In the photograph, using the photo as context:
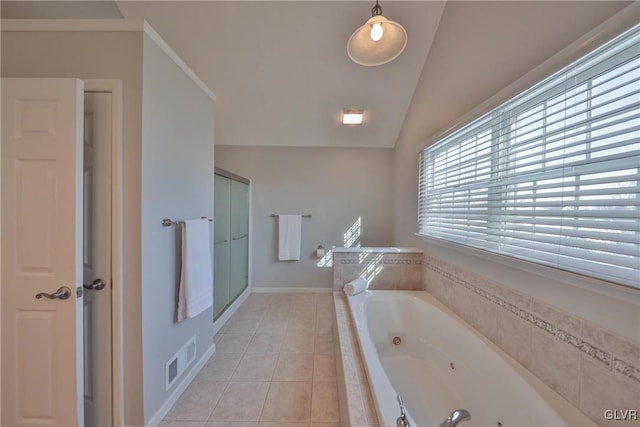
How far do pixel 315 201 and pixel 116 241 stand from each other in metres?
2.64

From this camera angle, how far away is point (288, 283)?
12.3ft

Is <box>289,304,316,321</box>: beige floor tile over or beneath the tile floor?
over

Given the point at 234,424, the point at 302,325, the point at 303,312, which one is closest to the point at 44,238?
the point at 234,424

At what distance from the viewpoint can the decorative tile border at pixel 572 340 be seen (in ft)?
2.64

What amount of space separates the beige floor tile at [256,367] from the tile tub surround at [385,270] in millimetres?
838

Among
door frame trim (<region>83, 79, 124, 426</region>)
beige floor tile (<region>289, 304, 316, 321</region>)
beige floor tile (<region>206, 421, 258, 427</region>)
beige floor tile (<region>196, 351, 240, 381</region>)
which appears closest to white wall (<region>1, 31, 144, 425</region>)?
door frame trim (<region>83, 79, 124, 426</region>)

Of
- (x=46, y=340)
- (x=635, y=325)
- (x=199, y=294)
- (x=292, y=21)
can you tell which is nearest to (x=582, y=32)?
(x=635, y=325)

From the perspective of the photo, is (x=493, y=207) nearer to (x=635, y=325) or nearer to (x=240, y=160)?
(x=635, y=325)

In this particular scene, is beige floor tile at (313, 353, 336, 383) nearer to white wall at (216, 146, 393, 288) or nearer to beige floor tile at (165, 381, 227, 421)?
beige floor tile at (165, 381, 227, 421)

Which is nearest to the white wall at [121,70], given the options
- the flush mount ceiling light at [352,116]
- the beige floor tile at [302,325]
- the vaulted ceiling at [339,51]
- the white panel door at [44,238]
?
the white panel door at [44,238]

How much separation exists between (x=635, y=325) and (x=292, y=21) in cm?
269

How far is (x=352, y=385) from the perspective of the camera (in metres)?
1.17

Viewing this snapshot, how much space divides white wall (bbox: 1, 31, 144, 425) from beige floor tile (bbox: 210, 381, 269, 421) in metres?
0.57

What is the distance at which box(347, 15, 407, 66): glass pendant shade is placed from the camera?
1346 mm
